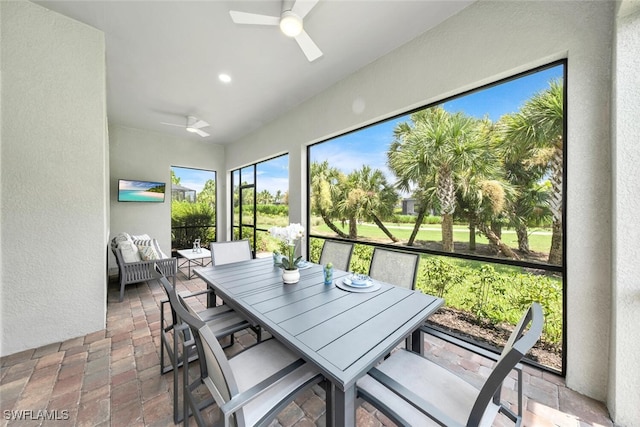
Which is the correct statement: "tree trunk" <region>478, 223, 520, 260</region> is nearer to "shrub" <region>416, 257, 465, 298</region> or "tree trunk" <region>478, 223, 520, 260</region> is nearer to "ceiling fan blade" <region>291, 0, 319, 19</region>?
"shrub" <region>416, 257, 465, 298</region>

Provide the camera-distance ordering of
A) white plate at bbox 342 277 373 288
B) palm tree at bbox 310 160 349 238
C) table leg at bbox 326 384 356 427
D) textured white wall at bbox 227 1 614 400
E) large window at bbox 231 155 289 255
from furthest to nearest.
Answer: large window at bbox 231 155 289 255
palm tree at bbox 310 160 349 238
white plate at bbox 342 277 373 288
textured white wall at bbox 227 1 614 400
table leg at bbox 326 384 356 427

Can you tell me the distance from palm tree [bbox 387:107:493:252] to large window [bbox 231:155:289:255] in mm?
2572

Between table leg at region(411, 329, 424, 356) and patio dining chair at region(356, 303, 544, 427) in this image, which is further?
table leg at region(411, 329, 424, 356)

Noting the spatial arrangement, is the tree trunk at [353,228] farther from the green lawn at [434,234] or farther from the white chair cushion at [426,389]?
the white chair cushion at [426,389]

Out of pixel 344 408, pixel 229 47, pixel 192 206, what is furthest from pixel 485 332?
pixel 192 206

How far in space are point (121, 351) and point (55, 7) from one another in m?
3.33

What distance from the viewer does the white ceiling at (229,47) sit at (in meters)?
2.18

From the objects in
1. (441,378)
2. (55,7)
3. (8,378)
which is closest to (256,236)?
(8,378)

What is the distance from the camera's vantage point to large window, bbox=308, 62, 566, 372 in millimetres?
1980

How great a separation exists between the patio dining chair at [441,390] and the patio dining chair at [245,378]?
35 centimetres

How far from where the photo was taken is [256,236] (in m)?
5.91

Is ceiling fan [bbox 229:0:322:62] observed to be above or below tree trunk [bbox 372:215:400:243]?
above

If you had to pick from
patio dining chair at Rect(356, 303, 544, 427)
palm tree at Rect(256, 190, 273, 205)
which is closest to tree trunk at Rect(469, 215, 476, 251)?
patio dining chair at Rect(356, 303, 544, 427)

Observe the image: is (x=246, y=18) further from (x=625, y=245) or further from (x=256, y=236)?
(x=256, y=236)
